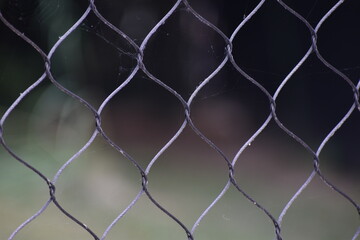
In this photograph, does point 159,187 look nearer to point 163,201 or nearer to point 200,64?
point 163,201

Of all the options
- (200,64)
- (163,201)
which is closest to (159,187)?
(163,201)

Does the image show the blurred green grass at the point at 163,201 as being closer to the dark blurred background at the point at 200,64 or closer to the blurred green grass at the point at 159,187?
the blurred green grass at the point at 159,187

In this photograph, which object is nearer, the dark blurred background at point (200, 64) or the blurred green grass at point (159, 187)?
the blurred green grass at point (159, 187)

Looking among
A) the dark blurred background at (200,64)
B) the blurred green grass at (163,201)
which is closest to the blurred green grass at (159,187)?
the blurred green grass at (163,201)

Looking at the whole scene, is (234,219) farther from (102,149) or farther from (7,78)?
(7,78)

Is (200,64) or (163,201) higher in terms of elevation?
(200,64)

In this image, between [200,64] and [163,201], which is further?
[200,64]

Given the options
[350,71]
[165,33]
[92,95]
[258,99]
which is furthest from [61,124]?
[350,71]

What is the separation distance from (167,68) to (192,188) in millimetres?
592

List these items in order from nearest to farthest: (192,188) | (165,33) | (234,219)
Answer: (234,219), (192,188), (165,33)

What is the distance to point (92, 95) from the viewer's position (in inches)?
107

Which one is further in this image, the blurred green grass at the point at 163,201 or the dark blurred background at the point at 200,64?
the dark blurred background at the point at 200,64

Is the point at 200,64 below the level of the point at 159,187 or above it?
above

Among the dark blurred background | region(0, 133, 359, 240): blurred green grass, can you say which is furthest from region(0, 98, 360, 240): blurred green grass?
the dark blurred background
